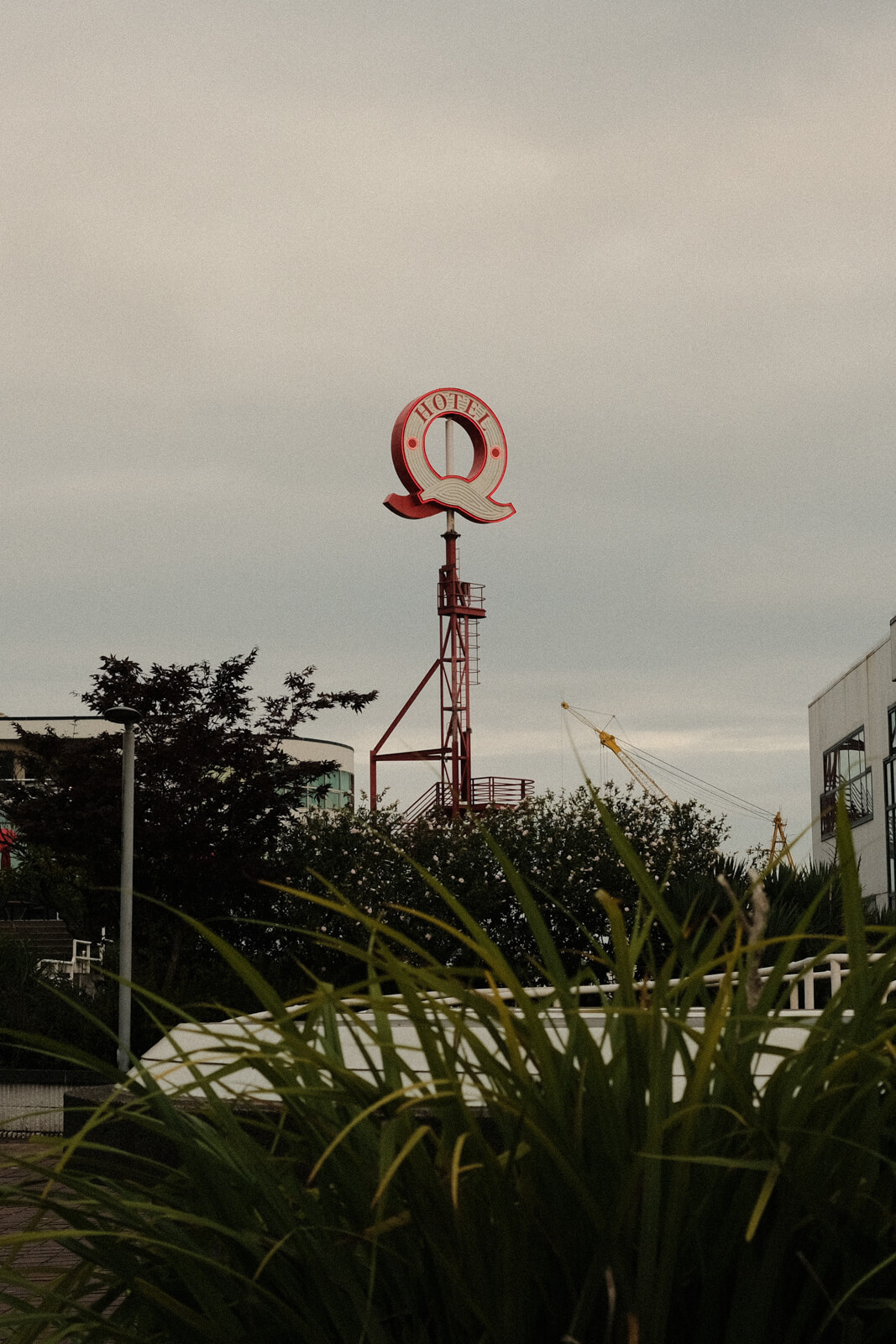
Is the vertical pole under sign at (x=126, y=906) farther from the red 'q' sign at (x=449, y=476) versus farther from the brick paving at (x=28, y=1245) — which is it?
the red 'q' sign at (x=449, y=476)

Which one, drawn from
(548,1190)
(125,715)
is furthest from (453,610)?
(548,1190)

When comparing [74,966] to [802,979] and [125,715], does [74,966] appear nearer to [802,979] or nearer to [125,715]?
[125,715]

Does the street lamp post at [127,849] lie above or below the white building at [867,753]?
below

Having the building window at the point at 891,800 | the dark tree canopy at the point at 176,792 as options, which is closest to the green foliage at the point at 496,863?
the dark tree canopy at the point at 176,792

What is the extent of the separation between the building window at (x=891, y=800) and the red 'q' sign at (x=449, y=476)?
46.1ft

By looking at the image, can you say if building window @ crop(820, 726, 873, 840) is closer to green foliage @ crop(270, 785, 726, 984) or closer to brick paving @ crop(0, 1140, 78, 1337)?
green foliage @ crop(270, 785, 726, 984)

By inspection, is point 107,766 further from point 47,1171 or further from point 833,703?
point 833,703

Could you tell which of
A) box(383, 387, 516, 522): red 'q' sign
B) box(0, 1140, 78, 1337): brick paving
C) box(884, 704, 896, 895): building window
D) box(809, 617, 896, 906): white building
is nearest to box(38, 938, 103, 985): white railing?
box(0, 1140, 78, 1337): brick paving

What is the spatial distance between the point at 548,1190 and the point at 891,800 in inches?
1714

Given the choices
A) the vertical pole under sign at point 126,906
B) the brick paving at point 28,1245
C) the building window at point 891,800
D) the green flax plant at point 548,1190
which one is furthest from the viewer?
the building window at point 891,800

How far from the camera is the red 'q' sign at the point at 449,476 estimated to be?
124 ft

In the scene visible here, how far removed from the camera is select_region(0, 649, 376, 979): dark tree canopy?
20438 millimetres

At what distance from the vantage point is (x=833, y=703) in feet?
177

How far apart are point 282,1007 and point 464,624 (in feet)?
126
